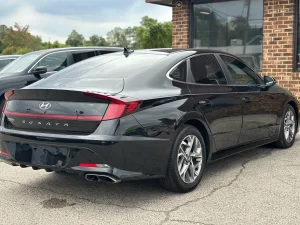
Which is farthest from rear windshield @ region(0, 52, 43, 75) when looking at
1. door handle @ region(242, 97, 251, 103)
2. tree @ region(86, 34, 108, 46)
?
tree @ region(86, 34, 108, 46)

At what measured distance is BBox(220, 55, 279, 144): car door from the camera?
5.57 metres

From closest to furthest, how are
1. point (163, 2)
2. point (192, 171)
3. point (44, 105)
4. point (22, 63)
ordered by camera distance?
point (44, 105), point (192, 171), point (22, 63), point (163, 2)

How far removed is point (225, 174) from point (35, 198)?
222cm

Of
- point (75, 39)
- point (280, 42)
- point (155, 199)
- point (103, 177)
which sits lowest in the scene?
point (155, 199)

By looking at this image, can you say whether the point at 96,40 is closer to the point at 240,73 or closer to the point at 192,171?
the point at 240,73

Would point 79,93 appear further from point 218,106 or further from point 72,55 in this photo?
point 72,55

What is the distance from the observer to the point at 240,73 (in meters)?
5.86

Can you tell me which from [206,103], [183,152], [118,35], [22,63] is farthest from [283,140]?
[118,35]

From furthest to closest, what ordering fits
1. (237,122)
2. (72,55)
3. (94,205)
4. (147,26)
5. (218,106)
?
(147,26) < (72,55) < (237,122) < (218,106) < (94,205)

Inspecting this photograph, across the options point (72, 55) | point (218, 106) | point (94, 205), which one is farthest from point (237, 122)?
point (72, 55)

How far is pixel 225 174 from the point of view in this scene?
5.30 metres

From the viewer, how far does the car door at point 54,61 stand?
29.7ft

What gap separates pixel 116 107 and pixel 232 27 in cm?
731

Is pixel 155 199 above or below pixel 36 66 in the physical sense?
below
